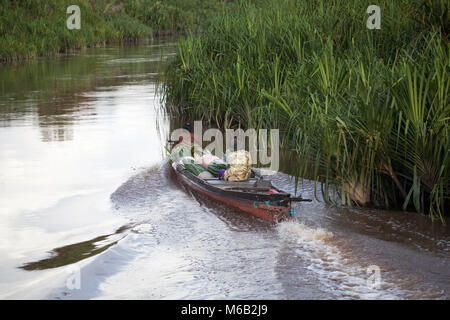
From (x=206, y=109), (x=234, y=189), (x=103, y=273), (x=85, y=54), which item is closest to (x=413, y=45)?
(x=234, y=189)

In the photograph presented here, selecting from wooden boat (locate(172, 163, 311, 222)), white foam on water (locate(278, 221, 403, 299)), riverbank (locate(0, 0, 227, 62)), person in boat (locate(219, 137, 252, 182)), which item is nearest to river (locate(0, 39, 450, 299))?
white foam on water (locate(278, 221, 403, 299))

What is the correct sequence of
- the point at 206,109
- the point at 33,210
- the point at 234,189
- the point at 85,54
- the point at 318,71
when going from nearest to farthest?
the point at 234,189
the point at 33,210
the point at 318,71
the point at 206,109
the point at 85,54

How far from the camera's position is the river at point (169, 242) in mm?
5992

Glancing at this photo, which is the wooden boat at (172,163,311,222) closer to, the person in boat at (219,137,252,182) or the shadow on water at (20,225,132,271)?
the person in boat at (219,137,252,182)

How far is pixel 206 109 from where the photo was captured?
1245 centimetres

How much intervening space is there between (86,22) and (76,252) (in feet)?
94.8

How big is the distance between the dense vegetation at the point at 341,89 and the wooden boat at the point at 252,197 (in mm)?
Result: 503

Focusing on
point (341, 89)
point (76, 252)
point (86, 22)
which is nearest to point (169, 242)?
point (76, 252)

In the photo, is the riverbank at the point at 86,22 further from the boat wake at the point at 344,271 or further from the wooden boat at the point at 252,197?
the boat wake at the point at 344,271

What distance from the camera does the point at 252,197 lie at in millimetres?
7742

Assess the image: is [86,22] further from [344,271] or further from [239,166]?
[344,271]

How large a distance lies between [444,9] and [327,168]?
9.97 feet

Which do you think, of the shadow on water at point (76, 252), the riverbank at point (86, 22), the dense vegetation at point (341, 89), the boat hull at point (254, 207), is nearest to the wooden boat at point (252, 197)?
the boat hull at point (254, 207)

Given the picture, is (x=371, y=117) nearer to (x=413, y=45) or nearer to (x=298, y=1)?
(x=413, y=45)
